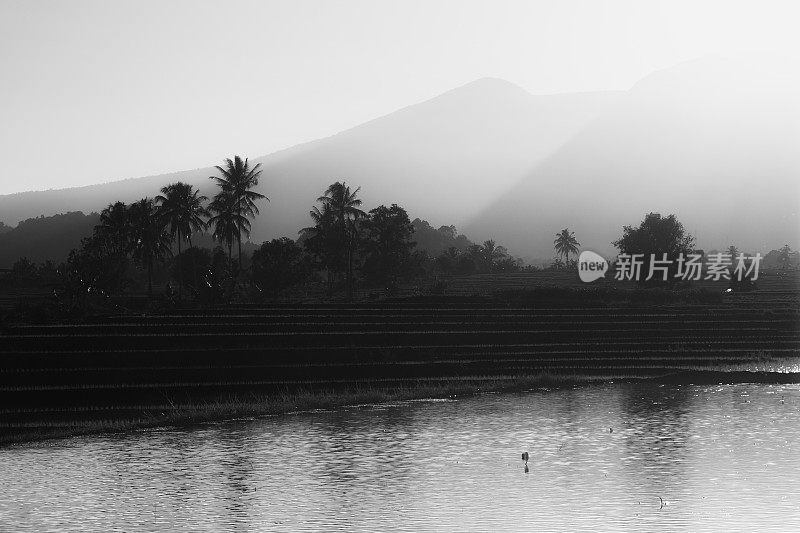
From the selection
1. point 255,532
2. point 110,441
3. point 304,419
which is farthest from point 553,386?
point 255,532

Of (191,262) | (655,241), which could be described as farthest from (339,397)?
(655,241)

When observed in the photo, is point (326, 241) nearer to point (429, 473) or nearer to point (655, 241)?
point (655, 241)

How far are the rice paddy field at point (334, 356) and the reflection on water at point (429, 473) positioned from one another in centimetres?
610

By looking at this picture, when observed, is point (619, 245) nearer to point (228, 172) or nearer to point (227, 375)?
point (228, 172)

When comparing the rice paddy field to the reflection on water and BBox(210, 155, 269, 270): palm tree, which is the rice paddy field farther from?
BBox(210, 155, 269, 270): palm tree

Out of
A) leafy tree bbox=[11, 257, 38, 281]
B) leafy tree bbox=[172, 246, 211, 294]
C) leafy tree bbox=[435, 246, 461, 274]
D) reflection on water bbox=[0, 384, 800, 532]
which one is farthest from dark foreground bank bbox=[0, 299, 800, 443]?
leafy tree bbox=[435, 246, 461, 274]

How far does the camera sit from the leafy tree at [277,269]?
362 ft

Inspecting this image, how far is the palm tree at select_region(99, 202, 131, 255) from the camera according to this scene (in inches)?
4619

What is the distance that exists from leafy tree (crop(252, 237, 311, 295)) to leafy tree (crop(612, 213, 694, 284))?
157ft

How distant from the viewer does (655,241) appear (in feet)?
453

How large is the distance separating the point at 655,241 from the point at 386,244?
39994 mm

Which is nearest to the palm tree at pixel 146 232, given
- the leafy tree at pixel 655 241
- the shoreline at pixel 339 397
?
the leafy tree at pixel 655 241

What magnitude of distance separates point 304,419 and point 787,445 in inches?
620

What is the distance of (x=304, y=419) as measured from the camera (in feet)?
110
